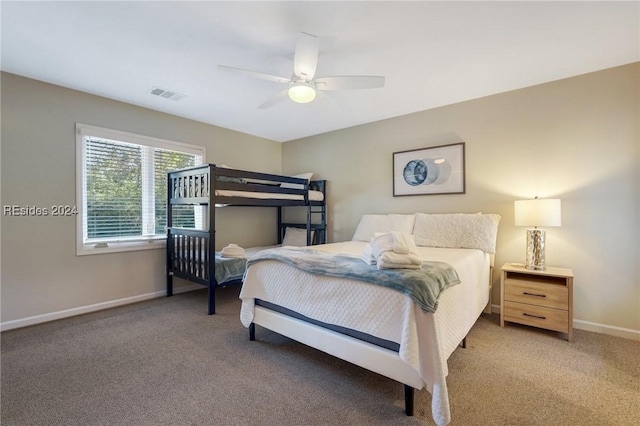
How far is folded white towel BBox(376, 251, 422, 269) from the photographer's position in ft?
5.87

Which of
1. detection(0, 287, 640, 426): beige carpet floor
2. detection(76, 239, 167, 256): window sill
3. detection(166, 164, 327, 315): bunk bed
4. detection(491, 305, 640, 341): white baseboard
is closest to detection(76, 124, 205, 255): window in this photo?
detection(76, 239, 167, 256): window sill

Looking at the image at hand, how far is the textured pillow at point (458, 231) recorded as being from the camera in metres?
2.90

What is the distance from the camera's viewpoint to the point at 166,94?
318 centimetres

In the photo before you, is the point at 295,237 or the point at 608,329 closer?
the point at 608,329

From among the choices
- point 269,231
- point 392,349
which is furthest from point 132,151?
point 392,349

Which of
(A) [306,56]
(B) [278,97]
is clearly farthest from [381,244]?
(B) [278,97]

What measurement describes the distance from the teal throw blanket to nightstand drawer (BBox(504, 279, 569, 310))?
1215 millimetres

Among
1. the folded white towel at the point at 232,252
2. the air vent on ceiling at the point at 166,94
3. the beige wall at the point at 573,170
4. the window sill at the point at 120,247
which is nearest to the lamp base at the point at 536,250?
the beige wall at the point at 573,170

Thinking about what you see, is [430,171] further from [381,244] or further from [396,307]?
[396,307]

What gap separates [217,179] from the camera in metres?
3.20

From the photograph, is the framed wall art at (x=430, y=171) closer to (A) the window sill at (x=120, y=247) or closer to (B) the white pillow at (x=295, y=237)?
(B) the white pillow at (x=295, y=237)

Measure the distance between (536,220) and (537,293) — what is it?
66 centimetres

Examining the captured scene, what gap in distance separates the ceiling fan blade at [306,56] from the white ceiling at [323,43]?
17cm

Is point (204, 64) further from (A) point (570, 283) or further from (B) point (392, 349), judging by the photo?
(A) point (570, 283)
